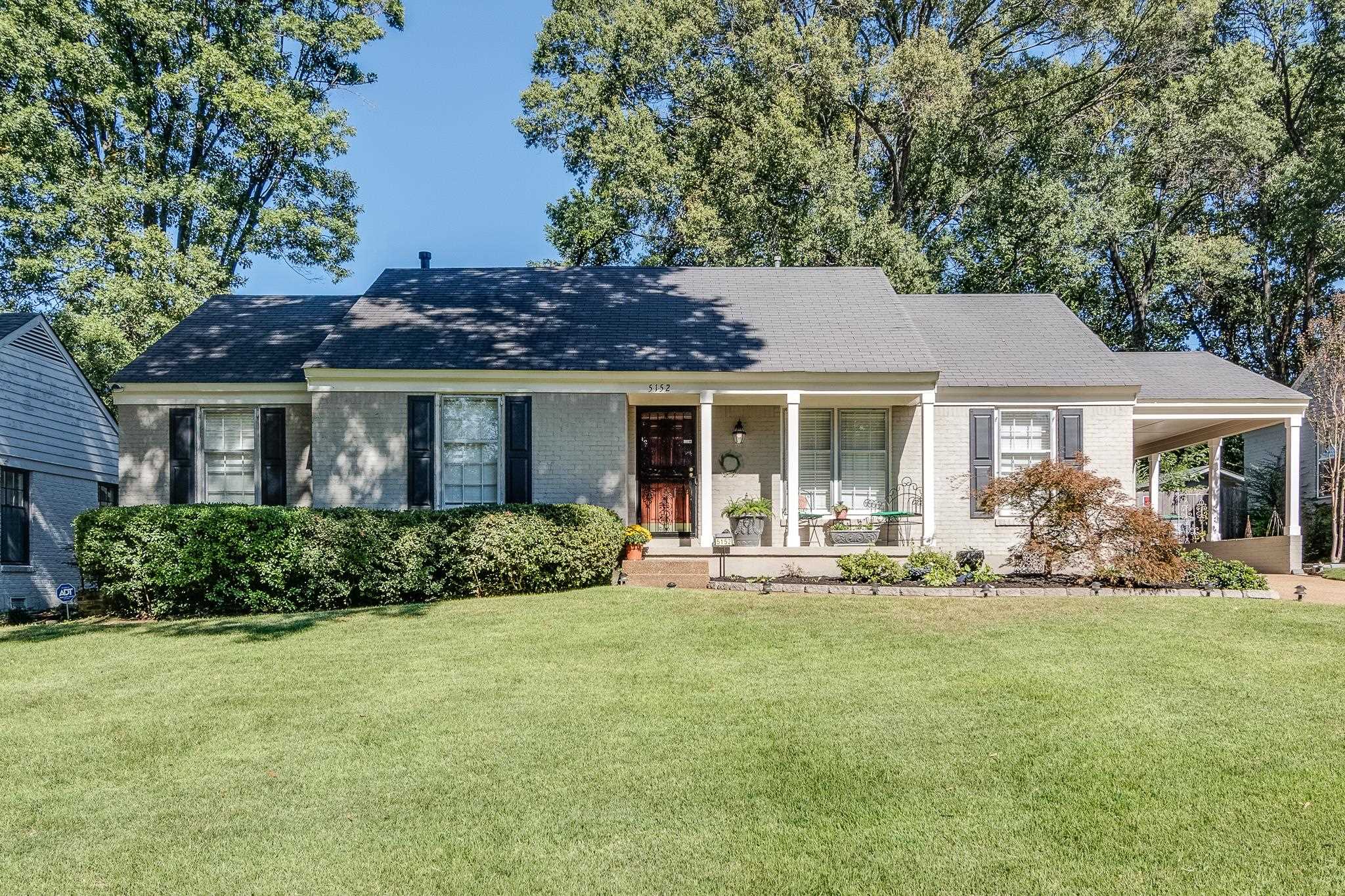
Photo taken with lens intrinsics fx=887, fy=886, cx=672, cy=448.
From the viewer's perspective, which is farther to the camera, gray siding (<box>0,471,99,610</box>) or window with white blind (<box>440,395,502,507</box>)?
gray siding (<box>0,471,99,610</box>)

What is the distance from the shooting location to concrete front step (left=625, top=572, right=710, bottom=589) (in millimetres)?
12328

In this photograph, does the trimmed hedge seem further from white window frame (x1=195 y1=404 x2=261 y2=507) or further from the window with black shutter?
the window with black shutter

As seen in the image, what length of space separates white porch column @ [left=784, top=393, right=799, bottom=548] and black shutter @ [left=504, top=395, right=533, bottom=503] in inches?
160

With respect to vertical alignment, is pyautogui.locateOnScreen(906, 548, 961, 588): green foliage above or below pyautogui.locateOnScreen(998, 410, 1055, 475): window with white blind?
below

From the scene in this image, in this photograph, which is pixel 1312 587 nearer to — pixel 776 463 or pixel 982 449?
pixel 982 449

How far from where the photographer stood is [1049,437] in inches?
580

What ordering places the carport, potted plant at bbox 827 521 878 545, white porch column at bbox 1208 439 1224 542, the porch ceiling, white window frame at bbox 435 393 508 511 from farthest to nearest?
1. white porch column at bbox 1208 439 1224 542
2. the porch ceiling
3. the carport
4. potted plant at bbox 827 521 878 545
5. white window frame at bbox 435 393 508 511

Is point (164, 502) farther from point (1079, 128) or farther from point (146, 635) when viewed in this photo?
point (1079, 128)

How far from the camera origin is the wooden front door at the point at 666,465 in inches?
602

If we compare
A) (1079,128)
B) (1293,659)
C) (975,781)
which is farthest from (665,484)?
(1079,128)

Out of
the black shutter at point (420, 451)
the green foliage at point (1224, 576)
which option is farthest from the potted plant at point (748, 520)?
the green foliage at point (1224, 576)

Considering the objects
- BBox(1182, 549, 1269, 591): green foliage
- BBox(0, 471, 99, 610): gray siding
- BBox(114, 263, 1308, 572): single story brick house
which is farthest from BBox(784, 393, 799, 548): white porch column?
BBox(0, 471, 99, 610): gray siding

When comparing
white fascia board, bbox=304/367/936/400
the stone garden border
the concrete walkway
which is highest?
white fascia board, bbox=304/367/936/400

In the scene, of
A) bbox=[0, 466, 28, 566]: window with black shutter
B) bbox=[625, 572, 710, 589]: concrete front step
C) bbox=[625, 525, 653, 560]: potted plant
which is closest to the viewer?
bbox=[625, 572, 710, 589]: concrete front step
